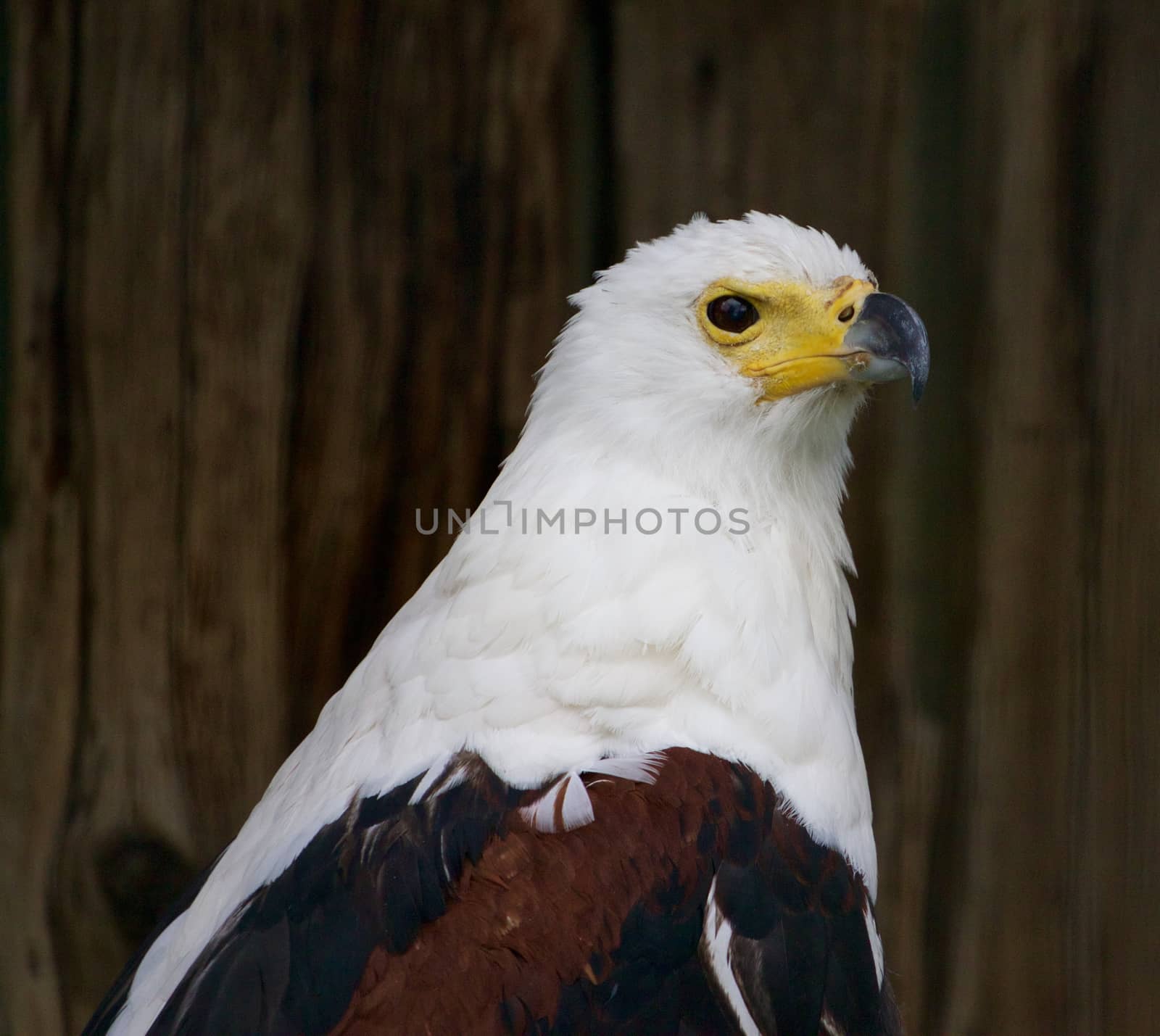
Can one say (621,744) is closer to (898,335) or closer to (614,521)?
(614,521)

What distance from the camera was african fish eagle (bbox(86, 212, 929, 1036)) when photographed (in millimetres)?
1442

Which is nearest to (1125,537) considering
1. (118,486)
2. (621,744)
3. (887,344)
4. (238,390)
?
(887,344)

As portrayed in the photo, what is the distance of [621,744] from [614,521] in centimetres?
34

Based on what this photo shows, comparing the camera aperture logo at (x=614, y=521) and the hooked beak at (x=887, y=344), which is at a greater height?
the hooked beak at (x=887, y=344)

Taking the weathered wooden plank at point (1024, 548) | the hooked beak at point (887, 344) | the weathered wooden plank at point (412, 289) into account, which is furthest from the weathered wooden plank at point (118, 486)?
the weathered wooden plank at point (1024, 548)

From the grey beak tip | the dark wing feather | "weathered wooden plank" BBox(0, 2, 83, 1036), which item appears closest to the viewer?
the dark wing feather

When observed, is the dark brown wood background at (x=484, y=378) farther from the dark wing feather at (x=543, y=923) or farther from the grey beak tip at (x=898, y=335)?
the dark wing feather at (x=543, y=923)

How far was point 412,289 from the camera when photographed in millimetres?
2479

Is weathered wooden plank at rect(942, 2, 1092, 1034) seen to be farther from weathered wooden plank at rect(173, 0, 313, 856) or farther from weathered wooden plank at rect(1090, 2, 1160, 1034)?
weathered wooden plank at rect(173, 0, 313, 856)

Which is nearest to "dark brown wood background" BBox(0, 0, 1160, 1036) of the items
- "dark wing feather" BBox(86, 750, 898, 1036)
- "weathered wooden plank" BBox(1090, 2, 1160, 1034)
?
"weathered wooden plank" BBox(1090, 2, 1160, 1034)

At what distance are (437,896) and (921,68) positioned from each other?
1.95 m

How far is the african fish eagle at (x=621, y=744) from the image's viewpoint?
1.44m

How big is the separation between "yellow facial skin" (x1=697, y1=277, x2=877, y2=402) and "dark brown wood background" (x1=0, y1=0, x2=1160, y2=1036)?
2.54ft

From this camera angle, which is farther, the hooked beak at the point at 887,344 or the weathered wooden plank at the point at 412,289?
the weathered wooden plank at the point at 412,289
